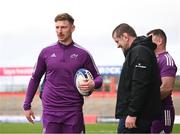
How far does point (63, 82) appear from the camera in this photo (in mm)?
6926

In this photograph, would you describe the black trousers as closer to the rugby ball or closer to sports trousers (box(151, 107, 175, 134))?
the rugby ball

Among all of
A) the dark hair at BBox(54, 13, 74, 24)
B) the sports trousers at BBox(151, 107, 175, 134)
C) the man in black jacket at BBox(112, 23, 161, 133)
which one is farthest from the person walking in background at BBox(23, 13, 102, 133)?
the sports trousers at BBox(151, 107, 175, 134)

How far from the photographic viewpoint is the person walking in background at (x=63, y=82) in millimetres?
6926

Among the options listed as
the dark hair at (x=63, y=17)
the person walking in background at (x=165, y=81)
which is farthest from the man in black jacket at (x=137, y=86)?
the person walking in background at (x=165, y=81)

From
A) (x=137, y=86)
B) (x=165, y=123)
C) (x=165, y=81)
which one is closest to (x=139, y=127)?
(x=137, y=86)

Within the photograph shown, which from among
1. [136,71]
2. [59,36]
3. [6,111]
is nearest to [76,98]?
[59,36]

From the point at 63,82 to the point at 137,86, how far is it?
1189mm

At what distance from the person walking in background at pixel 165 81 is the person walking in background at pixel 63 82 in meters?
0.80

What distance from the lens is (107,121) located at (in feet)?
85.0

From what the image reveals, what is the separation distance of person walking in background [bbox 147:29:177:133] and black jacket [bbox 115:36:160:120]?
110 cm

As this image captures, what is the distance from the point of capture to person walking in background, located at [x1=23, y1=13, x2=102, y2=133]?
22.7 ft

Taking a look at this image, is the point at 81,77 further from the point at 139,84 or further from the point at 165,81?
the point at 165,81

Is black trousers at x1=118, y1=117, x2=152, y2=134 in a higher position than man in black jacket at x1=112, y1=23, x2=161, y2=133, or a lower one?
lower

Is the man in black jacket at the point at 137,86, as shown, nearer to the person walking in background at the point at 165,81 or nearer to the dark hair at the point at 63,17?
the dark hair at the point at 63,17
